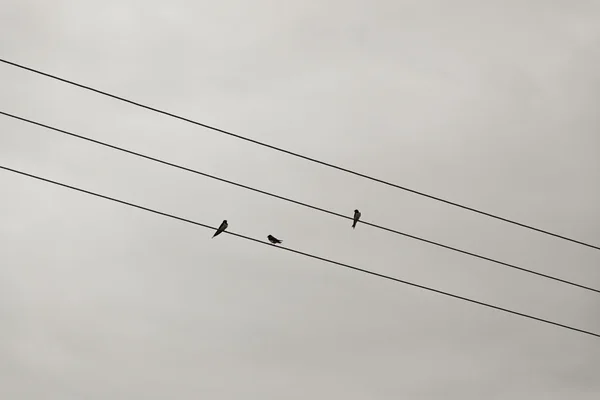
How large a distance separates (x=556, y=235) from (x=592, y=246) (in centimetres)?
131

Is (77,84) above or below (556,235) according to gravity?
below

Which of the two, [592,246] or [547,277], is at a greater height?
[592,246]

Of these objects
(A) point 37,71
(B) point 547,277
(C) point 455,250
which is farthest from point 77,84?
(B) point 547,277

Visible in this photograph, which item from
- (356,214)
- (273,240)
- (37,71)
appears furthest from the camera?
(356,214)

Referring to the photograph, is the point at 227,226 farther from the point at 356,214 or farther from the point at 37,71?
the point at 37,71

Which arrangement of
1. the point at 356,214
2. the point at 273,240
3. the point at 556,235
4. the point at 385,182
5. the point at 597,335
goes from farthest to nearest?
the point at 356,214 < the point at 273,240 < the point at 597,335 < the point at 556,235 < the point at 385,182

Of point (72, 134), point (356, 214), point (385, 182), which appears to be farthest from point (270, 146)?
point (356, 214)

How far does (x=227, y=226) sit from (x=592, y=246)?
1127cm

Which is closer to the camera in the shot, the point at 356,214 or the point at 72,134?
the point at 72,134

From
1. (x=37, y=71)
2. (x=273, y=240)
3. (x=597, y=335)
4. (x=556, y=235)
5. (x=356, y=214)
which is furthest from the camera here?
(x=356, y=214)

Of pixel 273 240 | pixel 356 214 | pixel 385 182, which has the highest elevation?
pixel 356 214

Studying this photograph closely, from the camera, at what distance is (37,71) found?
18.5 m

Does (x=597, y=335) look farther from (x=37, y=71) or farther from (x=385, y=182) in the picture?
(x=37, y=71)

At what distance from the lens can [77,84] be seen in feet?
61.1
